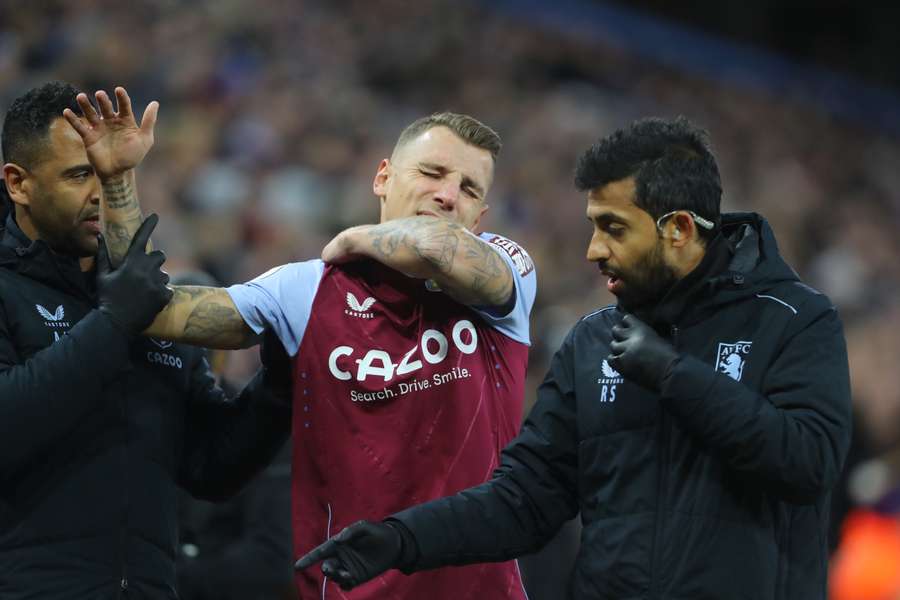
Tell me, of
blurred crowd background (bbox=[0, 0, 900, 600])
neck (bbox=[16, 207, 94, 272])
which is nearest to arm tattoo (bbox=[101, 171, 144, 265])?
neck (bbox=[16, 207, 94, 272])

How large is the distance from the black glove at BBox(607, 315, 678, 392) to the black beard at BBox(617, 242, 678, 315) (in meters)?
0.16

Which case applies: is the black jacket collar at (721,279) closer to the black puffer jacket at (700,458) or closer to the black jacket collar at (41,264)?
the black puffer jacket at (700,458)

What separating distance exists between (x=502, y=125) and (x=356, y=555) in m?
9.30

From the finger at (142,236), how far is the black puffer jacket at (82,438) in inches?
8.3

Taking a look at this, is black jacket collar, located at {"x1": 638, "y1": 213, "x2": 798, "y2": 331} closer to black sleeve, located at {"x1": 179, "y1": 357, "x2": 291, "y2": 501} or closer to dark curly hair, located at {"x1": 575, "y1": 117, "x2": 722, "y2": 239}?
dark curly hair, located at {"x1": 575, "y1": 117, "x2": 722, "y2": 239}

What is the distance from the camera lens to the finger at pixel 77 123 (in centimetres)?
353

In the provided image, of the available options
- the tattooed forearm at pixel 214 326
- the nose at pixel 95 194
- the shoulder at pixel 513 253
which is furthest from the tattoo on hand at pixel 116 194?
the shoulder at pixel 513 253

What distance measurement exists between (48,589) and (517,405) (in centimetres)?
142

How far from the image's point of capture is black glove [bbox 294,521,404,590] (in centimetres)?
330

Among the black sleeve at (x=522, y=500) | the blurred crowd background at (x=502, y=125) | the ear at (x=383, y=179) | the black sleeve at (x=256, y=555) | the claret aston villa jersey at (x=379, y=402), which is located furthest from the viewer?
the blurred crowd background at (x=502, y=125)

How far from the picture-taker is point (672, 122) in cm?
352

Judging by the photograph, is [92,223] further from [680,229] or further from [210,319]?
[680,229]

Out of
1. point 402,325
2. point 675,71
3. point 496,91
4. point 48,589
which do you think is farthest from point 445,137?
point 675,71

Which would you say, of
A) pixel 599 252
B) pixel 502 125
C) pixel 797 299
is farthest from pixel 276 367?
pixel 502 125
